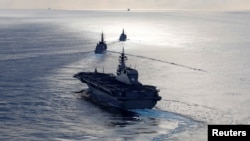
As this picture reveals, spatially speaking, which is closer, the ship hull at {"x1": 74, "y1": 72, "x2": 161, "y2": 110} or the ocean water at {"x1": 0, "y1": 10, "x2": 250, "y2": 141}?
the ocean water at {"x1": 0, "y1": 10, "x2": 250, "y2": 141}

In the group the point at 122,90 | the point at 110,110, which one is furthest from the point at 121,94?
the point at 110,110

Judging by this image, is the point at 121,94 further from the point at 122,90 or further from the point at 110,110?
the point at 110,110

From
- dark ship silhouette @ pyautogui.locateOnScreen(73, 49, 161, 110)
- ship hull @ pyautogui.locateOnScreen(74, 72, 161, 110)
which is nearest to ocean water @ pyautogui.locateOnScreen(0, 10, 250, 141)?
ship hull @ pyautogui.locateOnScreen(74, 72, 161, 110)

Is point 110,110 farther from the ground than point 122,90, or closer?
closer

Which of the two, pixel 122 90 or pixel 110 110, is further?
pixel 122 90

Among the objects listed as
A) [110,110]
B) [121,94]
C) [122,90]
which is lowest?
[110,110]

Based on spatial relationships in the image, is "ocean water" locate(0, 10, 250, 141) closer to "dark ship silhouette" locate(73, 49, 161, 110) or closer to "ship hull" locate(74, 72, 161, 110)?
"ship hull" locate(74, 72, 161, 110)

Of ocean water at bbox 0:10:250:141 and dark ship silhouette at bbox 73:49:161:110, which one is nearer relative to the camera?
ocean water at bbox 0:10:250:141

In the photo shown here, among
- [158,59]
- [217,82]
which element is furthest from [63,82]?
[158,59]
